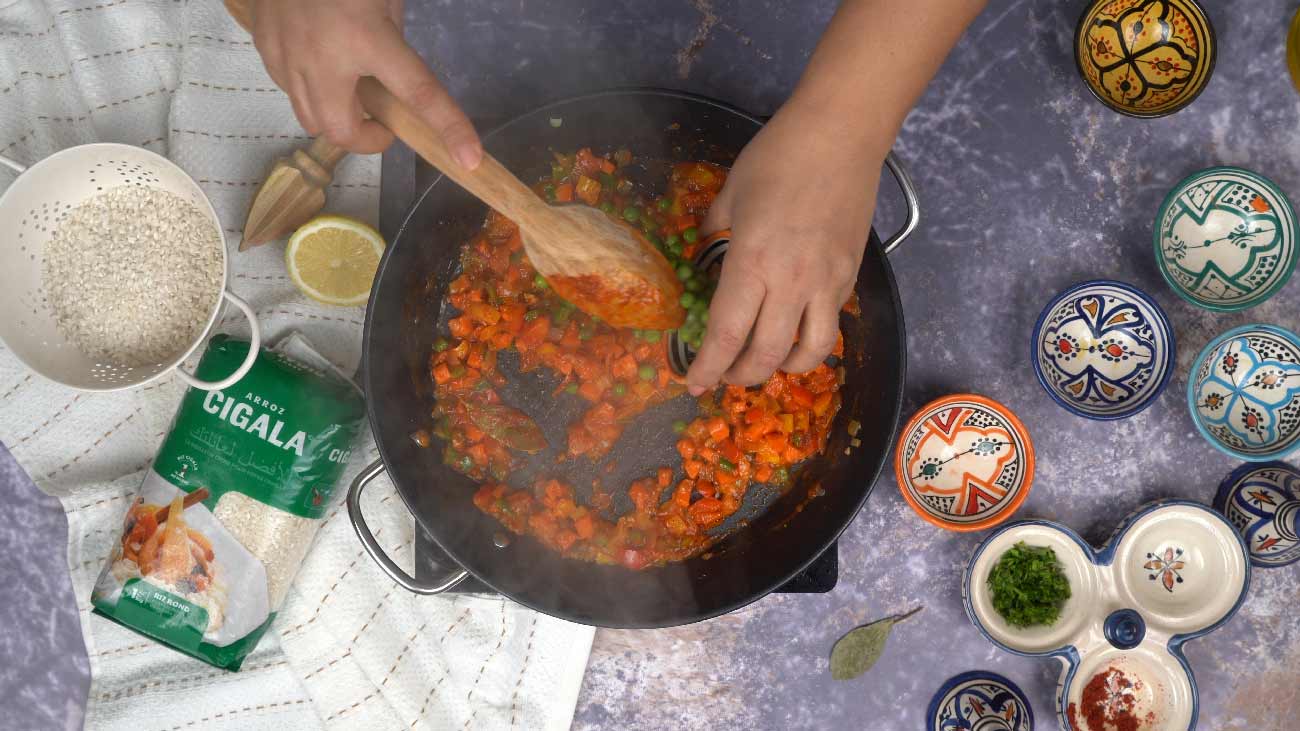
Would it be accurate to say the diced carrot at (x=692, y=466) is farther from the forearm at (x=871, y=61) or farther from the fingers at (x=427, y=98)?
the fingers at (x=427, y=98)

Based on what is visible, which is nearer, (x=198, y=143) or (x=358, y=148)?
(x=358, y=148)

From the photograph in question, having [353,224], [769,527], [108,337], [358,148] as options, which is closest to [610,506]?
[769,527]

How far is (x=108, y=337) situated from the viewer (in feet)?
7.08

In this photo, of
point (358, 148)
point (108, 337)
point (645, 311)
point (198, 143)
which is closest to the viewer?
point (358, 148)

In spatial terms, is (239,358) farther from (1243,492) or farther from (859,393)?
(1243,492)

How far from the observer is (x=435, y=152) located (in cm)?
157

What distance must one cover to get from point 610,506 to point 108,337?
135 cm

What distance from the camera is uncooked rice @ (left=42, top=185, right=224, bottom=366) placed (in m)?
2.13

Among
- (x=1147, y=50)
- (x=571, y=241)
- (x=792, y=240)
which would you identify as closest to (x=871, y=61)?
(x=792, y=240)

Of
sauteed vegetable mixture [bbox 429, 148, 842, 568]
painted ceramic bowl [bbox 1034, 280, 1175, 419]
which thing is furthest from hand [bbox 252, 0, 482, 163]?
painted ceramic bowl [bbox 1034, 280, 1175, 419]

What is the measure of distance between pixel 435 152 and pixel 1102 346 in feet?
6.16

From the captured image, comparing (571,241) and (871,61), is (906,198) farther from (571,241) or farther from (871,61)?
(571,241)

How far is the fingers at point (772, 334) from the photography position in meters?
1.63

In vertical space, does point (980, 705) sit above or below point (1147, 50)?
below
